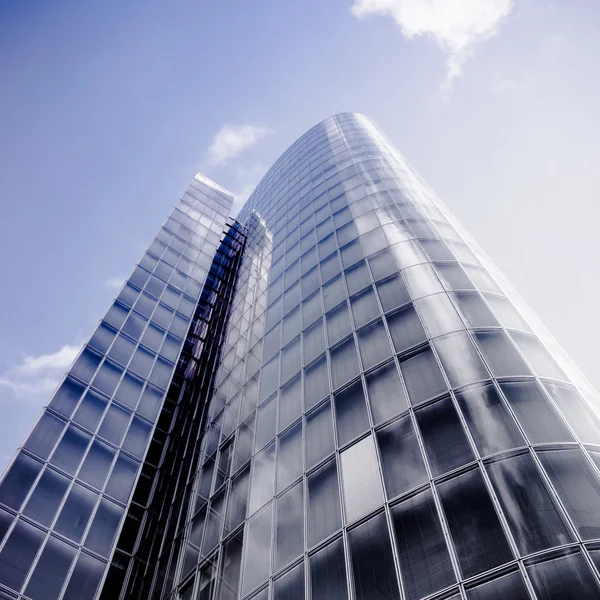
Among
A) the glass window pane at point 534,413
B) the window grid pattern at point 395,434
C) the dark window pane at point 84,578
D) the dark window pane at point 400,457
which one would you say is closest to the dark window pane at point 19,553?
the dark window pane at point 84,578

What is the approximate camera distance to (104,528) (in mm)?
18562

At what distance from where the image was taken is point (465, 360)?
13.2m

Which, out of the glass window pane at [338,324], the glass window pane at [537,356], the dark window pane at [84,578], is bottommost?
the dark window pane at [84,578]

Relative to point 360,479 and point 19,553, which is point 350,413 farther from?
point 19,553

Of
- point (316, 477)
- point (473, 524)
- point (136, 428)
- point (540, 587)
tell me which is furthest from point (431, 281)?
point (136, 428)

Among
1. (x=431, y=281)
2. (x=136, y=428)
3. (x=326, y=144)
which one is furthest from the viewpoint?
(x=326, y=144)

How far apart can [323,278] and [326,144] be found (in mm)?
25507

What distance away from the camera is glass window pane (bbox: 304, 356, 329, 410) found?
1609 centimetres

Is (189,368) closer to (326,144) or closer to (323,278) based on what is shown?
(323,278)

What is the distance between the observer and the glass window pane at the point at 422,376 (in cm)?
1279

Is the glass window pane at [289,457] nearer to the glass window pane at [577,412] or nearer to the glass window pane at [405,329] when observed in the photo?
the glass window pane at [405,329]

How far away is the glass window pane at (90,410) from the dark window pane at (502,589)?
1843 cm

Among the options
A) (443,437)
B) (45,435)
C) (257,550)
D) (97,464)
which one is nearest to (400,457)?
(443,437)

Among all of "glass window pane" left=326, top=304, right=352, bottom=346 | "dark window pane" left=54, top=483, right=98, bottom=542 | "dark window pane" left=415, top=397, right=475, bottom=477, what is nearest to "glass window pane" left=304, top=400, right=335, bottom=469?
"dark window pane" left=415, top=397, right=475, bottom=477
